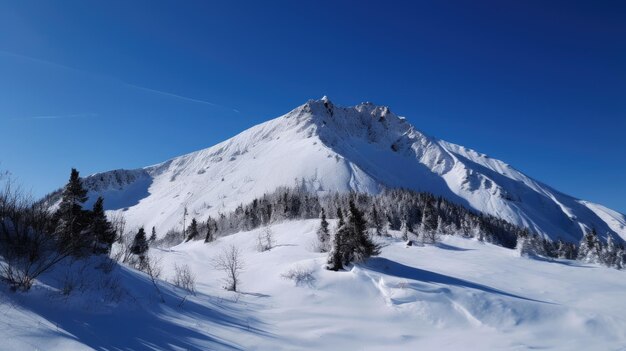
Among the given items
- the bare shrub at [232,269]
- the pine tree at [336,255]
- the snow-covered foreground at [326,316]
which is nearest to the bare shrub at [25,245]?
the snow-covered foreground at [326,316]

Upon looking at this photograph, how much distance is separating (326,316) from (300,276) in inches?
355

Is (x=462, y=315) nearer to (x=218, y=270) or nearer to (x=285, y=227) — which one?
(x=218, y=270)

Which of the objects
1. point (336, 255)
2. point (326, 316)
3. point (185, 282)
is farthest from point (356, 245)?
point (185, 282)

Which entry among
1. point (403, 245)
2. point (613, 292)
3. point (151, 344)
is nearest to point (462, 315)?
point (151, 344)

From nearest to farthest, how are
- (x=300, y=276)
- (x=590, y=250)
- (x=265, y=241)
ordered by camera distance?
(x=300, y=276) → (x=265, y=241) → (x=590, y=250)

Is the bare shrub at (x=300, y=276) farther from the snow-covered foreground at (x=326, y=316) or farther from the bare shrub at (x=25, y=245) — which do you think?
the bare shrub at (x=25, y=245)

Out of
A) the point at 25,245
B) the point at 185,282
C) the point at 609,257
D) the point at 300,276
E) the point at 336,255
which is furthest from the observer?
the point at 609,257

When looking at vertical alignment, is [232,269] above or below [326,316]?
above

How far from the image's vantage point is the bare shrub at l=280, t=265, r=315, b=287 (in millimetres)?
27781

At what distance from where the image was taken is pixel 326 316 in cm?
1978

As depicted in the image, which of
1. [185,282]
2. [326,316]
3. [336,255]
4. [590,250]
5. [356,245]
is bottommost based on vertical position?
[185,282]

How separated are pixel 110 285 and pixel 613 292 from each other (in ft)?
139

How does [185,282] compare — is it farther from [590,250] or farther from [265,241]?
[590,250]

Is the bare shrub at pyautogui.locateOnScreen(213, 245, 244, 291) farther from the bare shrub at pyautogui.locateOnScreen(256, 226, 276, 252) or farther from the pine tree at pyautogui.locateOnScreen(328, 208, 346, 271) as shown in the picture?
the bare shrub at pyautogui.locateOnScreen(256, 226, 276, 252)
